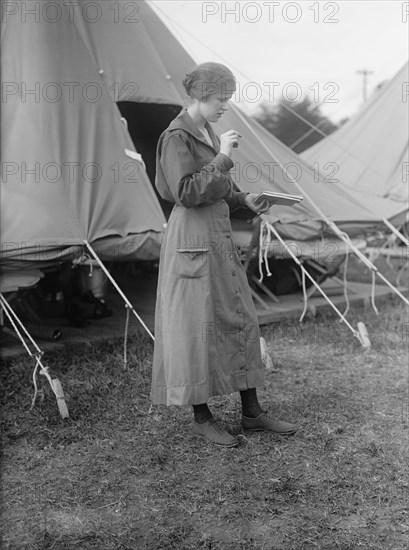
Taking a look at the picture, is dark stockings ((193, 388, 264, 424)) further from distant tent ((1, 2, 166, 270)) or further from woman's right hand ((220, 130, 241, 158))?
distant tent ((1, 2, 166, 270))

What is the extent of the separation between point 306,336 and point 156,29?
2677 millimetres

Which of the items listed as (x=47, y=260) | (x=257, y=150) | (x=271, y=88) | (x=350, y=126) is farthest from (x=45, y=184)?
(x=350, y=126)

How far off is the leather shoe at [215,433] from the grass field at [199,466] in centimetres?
3

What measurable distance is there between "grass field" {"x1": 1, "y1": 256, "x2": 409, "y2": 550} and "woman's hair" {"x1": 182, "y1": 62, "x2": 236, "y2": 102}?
143 centimetres

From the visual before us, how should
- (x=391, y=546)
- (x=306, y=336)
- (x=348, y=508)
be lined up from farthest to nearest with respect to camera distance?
(x=306, y=336) → (x=348, y=508) → (x=391, y=546)

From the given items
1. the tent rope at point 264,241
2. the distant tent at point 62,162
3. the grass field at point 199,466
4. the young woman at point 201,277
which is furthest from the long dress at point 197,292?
the tent rope at point 264,241

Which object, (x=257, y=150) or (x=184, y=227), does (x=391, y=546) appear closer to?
(x=184, y=227)

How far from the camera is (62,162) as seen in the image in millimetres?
4078

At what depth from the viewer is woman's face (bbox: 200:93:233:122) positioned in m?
2.65

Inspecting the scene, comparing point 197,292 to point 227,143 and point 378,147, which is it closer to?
point 227,143

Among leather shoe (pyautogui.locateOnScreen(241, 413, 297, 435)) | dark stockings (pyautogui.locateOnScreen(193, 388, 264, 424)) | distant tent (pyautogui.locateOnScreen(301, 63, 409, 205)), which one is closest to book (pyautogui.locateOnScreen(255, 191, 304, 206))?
dark stockings (pyautogui.locateOnScreen(193, 388, 264, 424))

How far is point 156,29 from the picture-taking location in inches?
208

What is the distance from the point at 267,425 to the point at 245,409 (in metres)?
0.12

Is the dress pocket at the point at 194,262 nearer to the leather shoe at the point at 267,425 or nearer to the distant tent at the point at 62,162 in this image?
the leather shoe at the point at 267,425
